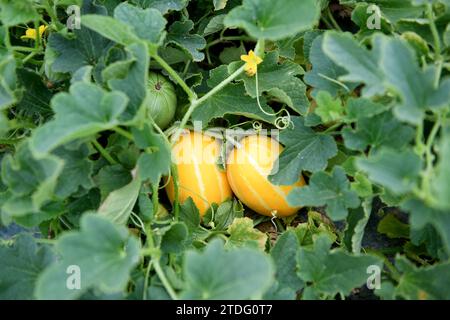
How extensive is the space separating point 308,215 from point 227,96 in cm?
Answer: 35

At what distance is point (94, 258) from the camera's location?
37.0 inches

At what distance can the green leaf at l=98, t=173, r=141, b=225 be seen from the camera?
1.20 meters

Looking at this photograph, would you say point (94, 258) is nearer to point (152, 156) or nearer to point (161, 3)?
point (152, 156)

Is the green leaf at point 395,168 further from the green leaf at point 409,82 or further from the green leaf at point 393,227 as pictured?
the green leaf at point 393,227

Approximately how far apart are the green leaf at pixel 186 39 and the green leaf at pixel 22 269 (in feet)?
1.82

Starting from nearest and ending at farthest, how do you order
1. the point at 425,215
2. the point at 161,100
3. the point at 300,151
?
the point at 425,215 → the point at 300,151 → the point at 161,100

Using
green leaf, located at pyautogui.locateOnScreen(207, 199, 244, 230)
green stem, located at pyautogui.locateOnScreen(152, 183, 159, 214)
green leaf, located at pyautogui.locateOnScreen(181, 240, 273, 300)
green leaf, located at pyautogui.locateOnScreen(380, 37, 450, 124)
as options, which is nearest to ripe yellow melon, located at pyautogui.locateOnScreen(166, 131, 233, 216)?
green leaf, located at pyautogui.locateOnScreen(207, 199, 244, 230)

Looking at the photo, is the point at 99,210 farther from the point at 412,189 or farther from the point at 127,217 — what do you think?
the point at 412,189

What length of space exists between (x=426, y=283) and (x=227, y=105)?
59 cm

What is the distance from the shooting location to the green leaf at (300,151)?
126cm

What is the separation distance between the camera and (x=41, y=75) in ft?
4.53

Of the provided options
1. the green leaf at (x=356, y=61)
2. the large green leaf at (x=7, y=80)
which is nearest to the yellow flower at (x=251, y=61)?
the green leaf at (x=356, y=61)

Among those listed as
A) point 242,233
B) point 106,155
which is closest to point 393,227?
point 242,233
